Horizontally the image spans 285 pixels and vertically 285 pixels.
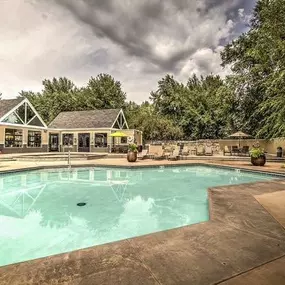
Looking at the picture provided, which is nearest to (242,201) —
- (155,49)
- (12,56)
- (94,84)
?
(155,49)

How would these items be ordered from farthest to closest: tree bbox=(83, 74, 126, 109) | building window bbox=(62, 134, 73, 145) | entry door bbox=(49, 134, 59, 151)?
tree bbox=(83, 74, 126, 109) → building window bbox=(62, 134, 73, 145) → entry door bbox=(49, 134, 59, 151)

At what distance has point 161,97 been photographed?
32.6 m

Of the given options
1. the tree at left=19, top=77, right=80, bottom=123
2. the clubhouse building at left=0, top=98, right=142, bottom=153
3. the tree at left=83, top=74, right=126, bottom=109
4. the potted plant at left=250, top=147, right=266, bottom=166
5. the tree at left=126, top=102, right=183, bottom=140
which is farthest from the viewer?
the tree at left=19, top=77, right=80, bottom=123

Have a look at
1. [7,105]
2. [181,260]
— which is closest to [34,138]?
[7,105]

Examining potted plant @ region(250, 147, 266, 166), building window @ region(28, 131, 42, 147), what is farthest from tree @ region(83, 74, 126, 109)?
potted plant @ region(250, 147, 266, 166)

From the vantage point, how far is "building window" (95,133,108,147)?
22828 mm

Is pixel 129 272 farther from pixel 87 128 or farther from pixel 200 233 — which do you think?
pixel 87 128

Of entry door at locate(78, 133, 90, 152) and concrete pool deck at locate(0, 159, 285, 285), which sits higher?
entry door at locate(78, 133, 90, 152)

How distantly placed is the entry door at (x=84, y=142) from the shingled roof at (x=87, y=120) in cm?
99

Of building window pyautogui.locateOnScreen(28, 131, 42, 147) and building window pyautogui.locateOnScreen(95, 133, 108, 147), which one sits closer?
building window pyautogui.locateOnScreen(28, 131, 42, 147)

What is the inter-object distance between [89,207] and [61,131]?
20.2 m

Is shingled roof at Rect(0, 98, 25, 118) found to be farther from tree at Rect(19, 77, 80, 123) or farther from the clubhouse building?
tree at Rect(19, 77, 80, 123)

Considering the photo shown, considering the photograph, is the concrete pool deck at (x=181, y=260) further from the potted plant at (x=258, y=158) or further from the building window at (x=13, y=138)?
the building window at (x=13, y=138)

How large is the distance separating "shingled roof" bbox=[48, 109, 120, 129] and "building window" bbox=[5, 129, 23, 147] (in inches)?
211
